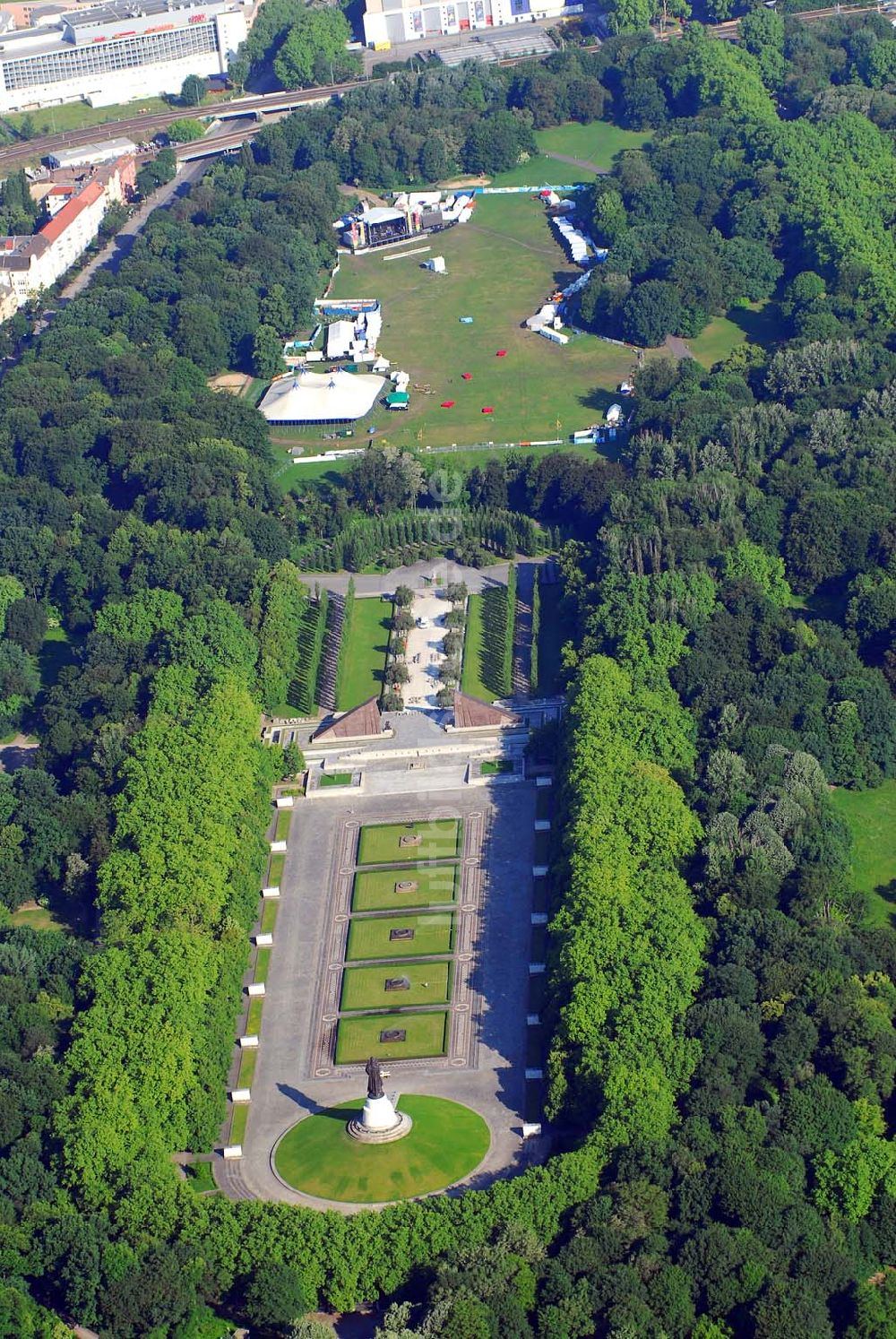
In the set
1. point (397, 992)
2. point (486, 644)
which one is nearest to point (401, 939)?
point (397, 992)

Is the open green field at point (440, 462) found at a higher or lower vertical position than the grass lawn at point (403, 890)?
higher

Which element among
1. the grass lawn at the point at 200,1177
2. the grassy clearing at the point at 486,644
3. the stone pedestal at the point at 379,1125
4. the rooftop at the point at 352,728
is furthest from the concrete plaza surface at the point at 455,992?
the grassy clearing at the point at 486,644

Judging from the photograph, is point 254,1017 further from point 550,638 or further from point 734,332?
point 734,332

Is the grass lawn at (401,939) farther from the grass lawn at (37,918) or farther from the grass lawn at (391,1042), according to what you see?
the grass lawn at (37,918)

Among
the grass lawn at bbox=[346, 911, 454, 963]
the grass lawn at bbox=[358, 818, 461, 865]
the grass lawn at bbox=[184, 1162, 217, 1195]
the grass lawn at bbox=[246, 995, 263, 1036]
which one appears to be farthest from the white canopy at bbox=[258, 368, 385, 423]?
the grass lawn at bbox=[184, 1162, 217, 1195]

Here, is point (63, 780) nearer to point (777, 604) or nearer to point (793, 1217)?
point (777, 604)
